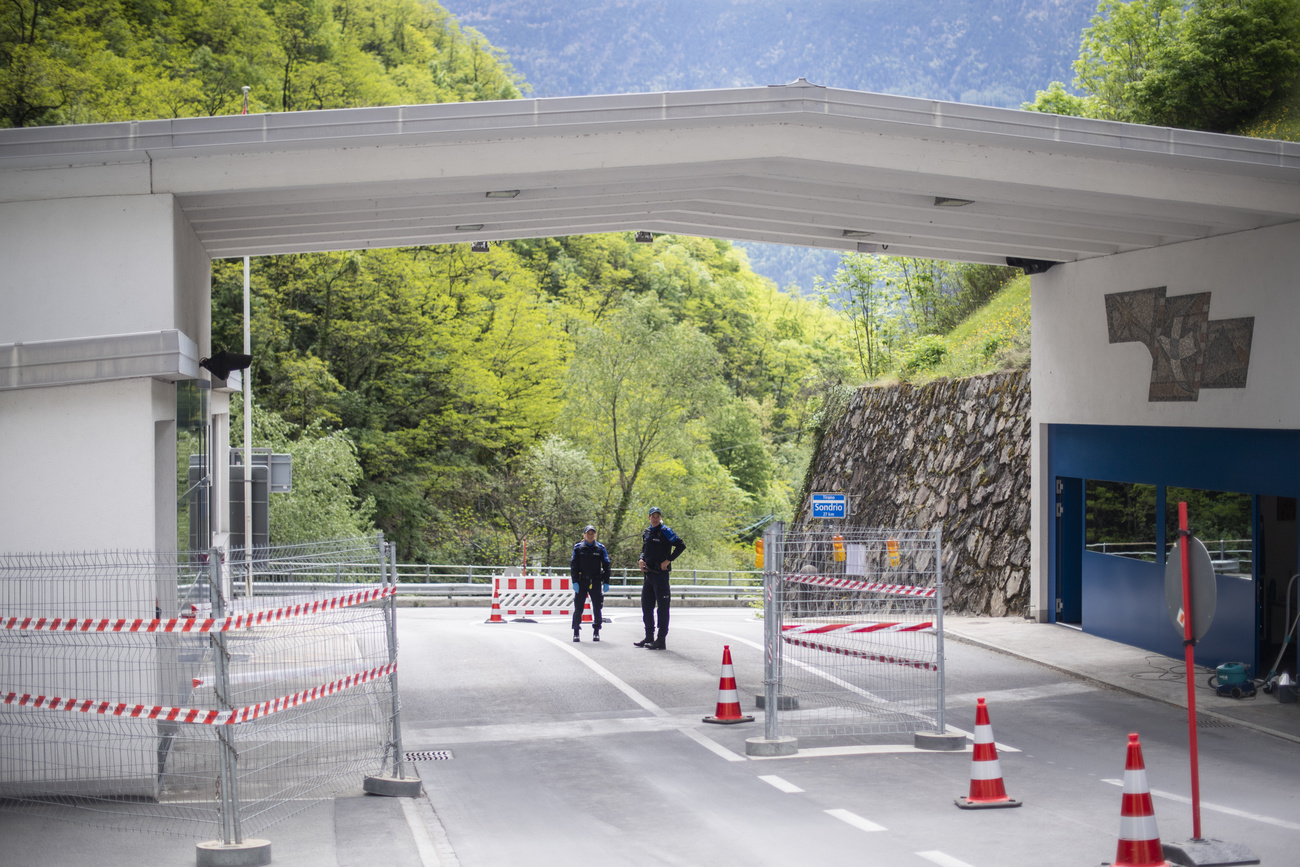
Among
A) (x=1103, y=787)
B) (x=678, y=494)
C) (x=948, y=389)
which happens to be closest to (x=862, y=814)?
(x=1103, y=787)

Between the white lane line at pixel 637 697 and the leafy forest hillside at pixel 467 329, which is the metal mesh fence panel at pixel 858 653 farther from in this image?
the leafy forest hillside at pixel 467 329

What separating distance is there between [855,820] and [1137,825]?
204cm

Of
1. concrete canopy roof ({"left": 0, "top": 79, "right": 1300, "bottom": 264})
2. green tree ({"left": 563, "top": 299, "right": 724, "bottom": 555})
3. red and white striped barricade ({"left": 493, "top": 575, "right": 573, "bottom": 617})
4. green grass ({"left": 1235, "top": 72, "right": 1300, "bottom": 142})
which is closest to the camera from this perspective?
concrete canopy roof ({"left": 0, "top": 79, "right": 1300, "bottom": 264})

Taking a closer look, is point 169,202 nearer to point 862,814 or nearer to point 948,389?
point 862,814

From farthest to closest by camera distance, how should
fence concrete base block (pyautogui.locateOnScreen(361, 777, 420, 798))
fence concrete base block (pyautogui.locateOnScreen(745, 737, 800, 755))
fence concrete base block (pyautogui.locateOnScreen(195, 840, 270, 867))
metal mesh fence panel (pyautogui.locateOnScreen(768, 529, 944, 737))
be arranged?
metal mesh fence panel (pyautogui.locateOnScreen(768, 529, 944, 737))
fence concrete base block (pyautogui.locateOnScreen(745, 737, 800, 755))
fence concrete base block (pyautogui.locateOnScreen(361, 777, 420, 798))
fence concrete base block (pyautogui.locateOnScreen(195, 840, 270, 867))

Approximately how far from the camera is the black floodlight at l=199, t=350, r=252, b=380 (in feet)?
40.1

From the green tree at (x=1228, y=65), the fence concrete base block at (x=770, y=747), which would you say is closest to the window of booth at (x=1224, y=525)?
the fence concrete base block at (x=770, y=747)

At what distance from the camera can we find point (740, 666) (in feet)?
50.3

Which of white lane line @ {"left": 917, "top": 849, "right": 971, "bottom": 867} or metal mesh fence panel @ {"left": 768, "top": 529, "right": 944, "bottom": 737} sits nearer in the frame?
white lane line @ {"left": 917, "top": 849, "right": 971, "bottom": 867}

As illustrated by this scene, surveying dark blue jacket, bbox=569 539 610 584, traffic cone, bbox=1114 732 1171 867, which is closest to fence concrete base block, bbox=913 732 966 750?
traffic cone, bbox=1114 732 1171 867

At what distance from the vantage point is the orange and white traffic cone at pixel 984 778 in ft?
27.6

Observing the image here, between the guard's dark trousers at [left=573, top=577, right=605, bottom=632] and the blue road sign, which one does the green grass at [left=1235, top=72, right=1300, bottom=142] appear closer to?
the blue road sign

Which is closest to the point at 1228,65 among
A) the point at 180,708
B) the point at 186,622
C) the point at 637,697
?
the point at 637,697

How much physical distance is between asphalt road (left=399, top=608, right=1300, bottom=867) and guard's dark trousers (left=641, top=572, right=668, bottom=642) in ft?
4.93
